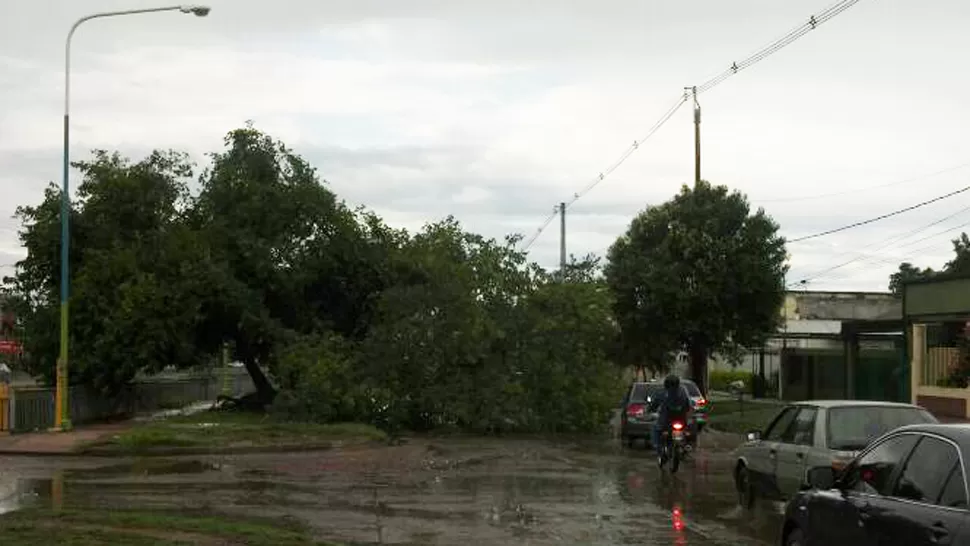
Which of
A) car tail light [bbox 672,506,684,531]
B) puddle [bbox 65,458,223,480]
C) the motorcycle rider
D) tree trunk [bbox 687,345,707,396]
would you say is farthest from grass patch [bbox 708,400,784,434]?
puddle [bbox 65,458,223,480]

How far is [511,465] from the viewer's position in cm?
1939

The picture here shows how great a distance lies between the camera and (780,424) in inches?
547

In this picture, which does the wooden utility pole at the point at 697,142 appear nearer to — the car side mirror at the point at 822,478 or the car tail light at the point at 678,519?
the car tail light at the point at 678,519

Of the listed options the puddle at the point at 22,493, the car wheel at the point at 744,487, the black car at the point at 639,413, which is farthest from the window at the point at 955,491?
the black car at the point at 639,413

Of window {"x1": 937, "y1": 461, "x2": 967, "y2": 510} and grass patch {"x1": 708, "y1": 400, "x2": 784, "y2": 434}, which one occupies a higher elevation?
window {"x1": 937, "y1": 461, "x2": 967, "y2": 510}

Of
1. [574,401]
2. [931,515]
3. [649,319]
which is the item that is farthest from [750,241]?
[931,515]

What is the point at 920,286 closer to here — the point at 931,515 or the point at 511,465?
the point at 511,465

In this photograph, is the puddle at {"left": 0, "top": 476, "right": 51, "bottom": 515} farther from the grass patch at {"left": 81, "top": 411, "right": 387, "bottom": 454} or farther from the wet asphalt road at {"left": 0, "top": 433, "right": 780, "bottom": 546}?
the grass patch at {"left": 81, "top": 411, "right": 387, "bottom": 454}

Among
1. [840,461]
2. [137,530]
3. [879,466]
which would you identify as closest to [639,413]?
[840,461]

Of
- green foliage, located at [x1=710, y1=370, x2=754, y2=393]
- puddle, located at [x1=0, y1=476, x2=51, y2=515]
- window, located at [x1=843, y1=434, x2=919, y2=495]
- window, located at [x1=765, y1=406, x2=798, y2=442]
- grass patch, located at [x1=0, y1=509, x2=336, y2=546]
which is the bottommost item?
green foliage, located at [x1=710, y1=370, x2=754, y2=393]

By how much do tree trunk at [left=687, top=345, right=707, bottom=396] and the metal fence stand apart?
18.2 m

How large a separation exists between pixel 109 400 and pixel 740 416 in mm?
19089

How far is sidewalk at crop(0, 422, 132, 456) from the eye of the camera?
20.4m

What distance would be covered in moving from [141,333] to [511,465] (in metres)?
12.0
